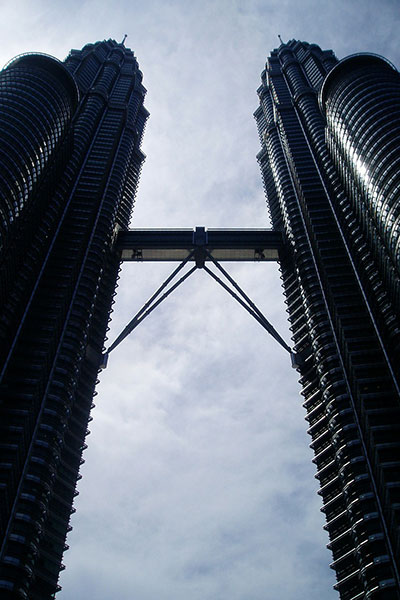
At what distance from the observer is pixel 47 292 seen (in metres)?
97.8

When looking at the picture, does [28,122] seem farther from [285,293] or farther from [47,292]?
[285,293]

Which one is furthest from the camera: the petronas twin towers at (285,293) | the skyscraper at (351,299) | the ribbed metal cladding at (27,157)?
the ribbed metal cladding at (27,157)

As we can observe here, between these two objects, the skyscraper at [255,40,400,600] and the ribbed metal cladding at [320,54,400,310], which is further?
the ribbed metal cladding at [320,54,400,310]

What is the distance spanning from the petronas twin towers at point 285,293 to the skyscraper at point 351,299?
0.85 ft

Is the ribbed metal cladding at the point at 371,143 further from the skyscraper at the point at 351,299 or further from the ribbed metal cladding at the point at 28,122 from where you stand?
the ribbed metal cladding at the point at 28,122

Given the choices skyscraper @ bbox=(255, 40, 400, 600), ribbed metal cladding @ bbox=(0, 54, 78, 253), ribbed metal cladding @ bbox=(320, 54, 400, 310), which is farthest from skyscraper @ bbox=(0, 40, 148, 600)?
ribbed metal cladding @ bbox=(320, 54, 400, 310)

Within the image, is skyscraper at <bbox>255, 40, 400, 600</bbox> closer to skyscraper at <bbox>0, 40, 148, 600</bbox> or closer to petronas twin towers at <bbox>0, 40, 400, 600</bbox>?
petronas twin towers at <bbox>0, 40, 400, 600</bbox>

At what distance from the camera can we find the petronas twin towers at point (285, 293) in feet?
232

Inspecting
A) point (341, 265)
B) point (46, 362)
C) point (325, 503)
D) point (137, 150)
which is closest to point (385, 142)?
point (341, 265)

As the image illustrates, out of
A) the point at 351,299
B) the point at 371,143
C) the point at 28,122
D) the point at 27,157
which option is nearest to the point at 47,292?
the point at 27,157

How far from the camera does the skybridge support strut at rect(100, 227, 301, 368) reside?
114m

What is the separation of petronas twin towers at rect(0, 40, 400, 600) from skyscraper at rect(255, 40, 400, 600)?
258 millimetres

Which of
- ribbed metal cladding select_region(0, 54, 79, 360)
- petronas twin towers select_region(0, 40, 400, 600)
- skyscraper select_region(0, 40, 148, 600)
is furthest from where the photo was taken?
ribbed metal cladding select_region(0, 54, 79, 360)

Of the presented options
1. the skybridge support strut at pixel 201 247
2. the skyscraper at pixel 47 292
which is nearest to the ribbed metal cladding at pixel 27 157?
the skyscraper at pixel 47 292
